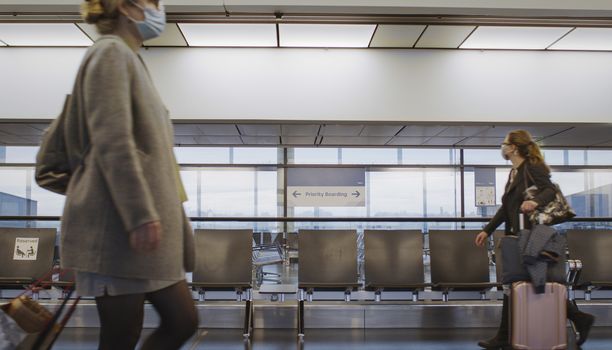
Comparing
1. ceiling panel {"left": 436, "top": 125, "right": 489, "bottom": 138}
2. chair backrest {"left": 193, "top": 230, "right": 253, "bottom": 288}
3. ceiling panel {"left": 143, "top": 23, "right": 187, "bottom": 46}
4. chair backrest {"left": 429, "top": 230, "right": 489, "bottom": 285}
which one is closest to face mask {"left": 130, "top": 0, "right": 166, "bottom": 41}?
chair backrest {"left": 193, "top": 230, "right": 253, "bottom": 288}

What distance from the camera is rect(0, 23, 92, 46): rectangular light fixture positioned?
14.9ft

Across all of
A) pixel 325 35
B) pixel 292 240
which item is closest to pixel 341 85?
pixel 325 35

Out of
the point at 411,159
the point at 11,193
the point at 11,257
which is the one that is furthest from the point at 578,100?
the point at 11,193

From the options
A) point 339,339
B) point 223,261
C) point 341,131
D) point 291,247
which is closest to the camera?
point 339,339

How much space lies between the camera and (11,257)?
164 inches

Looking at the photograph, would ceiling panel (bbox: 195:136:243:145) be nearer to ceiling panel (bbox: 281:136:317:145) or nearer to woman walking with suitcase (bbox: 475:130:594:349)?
→ ceiling panel (bbox: 281:136:317:145)

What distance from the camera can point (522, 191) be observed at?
127 inches

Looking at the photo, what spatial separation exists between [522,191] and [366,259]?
56.8 inches

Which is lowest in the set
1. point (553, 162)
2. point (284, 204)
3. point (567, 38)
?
point (284, 204)

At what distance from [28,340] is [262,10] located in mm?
3282

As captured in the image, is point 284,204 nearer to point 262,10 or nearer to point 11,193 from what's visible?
point 11,193

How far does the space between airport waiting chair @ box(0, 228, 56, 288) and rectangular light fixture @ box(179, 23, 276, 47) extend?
2185 millimetres

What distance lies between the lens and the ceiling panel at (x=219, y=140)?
8.29 m

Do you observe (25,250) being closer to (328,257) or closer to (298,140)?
(328,257)
